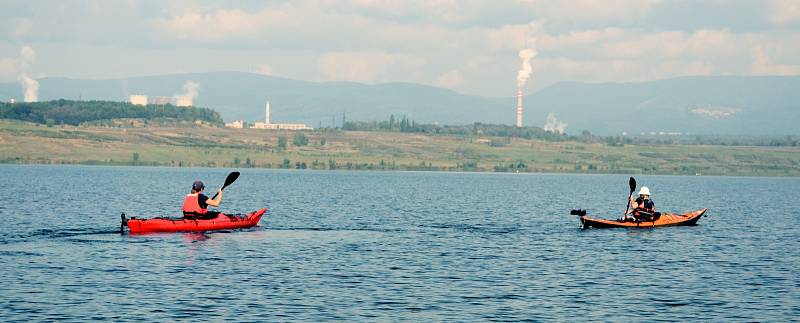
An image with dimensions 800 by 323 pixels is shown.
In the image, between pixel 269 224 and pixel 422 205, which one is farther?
pixel 422 205

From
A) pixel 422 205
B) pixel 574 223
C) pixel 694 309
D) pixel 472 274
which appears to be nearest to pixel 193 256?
pixel 472 274

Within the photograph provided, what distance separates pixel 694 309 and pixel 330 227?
40445 millimetres

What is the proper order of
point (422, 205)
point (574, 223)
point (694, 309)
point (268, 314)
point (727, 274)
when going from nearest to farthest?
point (268, 314), point (694, 309), point (727, 274), point (574, 223), point (422, 205)

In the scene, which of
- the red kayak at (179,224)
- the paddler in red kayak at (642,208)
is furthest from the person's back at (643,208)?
the red kayak at (179,224)

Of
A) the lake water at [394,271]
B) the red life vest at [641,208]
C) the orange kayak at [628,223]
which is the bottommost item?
the lake water at [394,271]

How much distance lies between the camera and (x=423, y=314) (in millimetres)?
40281

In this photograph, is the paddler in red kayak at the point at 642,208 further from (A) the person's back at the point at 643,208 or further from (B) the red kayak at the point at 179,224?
(B) the red kayak at the point at 179,224

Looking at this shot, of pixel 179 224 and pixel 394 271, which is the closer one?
pixel 394 271

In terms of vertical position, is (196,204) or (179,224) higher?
(196,204)

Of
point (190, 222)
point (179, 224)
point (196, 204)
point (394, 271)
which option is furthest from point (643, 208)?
point (179, 224)

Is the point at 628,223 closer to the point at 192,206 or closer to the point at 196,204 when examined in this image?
the point at 196,204

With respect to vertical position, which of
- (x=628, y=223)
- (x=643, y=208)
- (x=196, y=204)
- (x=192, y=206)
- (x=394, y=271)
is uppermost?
(x=196, y=204)

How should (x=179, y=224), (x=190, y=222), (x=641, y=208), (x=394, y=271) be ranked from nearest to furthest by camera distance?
(x=394, y=271) < (x=179, y=224) < (x=190, y=222) < (x=641, y=208)

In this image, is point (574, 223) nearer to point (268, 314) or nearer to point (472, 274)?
point (472, 274)
